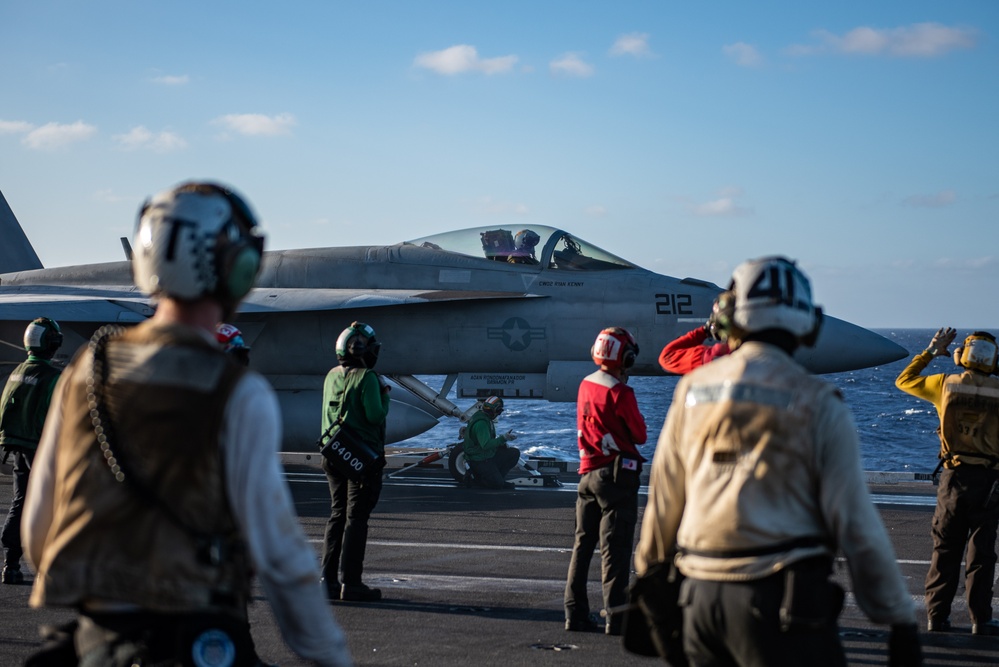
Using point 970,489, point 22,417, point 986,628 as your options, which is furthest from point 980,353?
point 22,417

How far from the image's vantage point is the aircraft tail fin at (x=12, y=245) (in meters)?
25.1

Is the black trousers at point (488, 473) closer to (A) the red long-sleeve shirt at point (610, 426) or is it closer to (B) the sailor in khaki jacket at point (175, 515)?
(A) the red long-sleeve shirt at point (610, 426)

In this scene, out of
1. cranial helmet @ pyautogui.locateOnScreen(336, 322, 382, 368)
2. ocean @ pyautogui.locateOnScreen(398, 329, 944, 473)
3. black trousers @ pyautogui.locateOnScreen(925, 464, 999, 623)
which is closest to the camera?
black trousers @ pyautogui.locateOnScreen(925, 464, 999, 623)

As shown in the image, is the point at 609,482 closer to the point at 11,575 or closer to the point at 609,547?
the point at 609,547

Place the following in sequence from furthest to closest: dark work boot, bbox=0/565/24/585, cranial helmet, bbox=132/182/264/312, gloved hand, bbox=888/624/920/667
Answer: dark work boot, bbox=0/565/24/585
gloved hand, bbox=888/624/920/667
cranial helmet, bbox=132/182/264/312

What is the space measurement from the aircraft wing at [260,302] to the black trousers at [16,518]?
7373 millimetres

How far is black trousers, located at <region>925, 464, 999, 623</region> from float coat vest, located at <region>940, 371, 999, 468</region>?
0.36 ft

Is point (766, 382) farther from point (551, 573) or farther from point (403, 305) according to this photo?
point (403, 305)

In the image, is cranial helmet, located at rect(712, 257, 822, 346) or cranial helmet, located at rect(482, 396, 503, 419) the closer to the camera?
cranial helmet, located at rect(712, 257, 822, 346)

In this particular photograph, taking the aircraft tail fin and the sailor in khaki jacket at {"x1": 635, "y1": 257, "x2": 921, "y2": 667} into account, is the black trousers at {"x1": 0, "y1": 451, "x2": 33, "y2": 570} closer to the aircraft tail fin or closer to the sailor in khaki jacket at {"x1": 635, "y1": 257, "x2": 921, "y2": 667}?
the sailor in khaki jacket at {"x1": 635, "y1": 257, "x2": 921, "y2": 667}

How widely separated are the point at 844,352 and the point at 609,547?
874cm

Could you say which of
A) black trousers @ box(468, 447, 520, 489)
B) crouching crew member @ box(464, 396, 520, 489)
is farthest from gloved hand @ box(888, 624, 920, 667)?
black trousers @ box(468, 447, 520, 489)

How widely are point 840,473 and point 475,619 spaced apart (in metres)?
5.22

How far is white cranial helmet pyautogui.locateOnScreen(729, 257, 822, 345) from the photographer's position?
3545 mm
